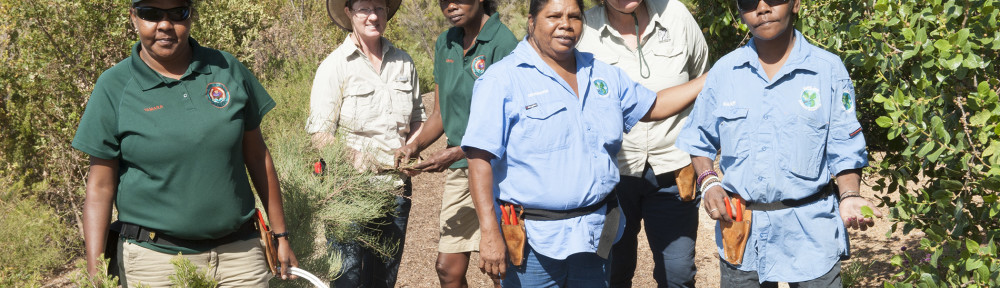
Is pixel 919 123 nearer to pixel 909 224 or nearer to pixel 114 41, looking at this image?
pixel 909 224

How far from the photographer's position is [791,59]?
10.4ft

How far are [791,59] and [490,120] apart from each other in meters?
1.05

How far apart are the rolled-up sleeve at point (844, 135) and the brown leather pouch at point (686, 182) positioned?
2.99ft

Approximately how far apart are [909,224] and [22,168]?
6181 mm

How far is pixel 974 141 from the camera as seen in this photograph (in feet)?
9.87

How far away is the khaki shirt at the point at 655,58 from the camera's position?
13.1 ft

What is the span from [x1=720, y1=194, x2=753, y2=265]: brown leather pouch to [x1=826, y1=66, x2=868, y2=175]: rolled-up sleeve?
0.34 metres

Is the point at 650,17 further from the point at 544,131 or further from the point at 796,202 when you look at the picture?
the point at 796,202

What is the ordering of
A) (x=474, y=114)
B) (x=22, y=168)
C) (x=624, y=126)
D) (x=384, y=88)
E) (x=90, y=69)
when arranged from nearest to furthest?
(x=474, y=114), (x=624, y=126), (x=384, y=88), (x=90, y=69), (x=22, y=168)

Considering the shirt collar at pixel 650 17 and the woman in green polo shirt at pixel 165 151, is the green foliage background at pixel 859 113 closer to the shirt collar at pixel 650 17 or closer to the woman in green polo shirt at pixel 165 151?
the woman in green polo shirt at pixel 165 151

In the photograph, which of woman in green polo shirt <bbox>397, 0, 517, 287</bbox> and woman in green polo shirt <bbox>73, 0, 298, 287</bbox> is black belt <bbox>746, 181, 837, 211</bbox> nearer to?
woman in green polo shirt <bbox>397, 0, 517, 287</bbox>

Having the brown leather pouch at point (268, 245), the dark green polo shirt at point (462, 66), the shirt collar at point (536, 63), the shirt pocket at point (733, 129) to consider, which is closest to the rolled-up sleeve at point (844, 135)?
the shirt pocket at point (733, 129)

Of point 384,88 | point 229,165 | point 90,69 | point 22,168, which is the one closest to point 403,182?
point 384,88

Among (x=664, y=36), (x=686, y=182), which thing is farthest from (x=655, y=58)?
(x=686, y=182)
